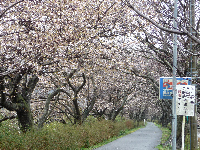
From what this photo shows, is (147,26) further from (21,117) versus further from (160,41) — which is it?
(21,117)

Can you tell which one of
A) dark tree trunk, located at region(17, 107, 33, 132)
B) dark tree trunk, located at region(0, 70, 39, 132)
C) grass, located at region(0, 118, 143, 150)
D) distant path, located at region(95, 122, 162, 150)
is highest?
dark tree trunk, located at region(0, 70, 39, 132)

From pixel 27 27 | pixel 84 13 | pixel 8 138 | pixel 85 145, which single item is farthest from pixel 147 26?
pixel 8 138

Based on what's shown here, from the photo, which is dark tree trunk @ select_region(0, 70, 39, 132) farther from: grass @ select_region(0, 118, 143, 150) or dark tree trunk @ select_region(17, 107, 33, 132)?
grass @ select_region(0, 118, 143, 150)

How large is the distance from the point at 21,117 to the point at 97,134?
8.17 metres

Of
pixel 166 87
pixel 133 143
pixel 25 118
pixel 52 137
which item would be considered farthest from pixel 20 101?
pixel 133 143

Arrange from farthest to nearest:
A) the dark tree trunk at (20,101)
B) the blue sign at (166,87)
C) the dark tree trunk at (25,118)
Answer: the dark tree trunk at (25,118) < the blue sign at (166,87) < the dark tree trunk at (20,101)

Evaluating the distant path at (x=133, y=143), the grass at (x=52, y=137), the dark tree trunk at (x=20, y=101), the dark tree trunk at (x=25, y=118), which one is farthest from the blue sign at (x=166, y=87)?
the distant path at (x=133, y=143)

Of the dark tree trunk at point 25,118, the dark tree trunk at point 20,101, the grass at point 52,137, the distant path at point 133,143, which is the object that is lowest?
the distant path at point 133,143

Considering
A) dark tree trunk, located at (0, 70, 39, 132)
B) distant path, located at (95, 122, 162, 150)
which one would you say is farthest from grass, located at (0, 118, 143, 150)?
distant path, located at (95, 122, 162, 150)

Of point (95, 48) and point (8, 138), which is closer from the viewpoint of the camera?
point (8, 138)

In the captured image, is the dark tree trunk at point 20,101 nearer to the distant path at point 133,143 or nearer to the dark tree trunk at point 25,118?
the dark tree trunk at point 25,118

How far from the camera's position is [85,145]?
17.3m

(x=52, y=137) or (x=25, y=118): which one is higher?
(x=25, y=118)

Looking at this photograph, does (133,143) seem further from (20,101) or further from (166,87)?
(20,101)
